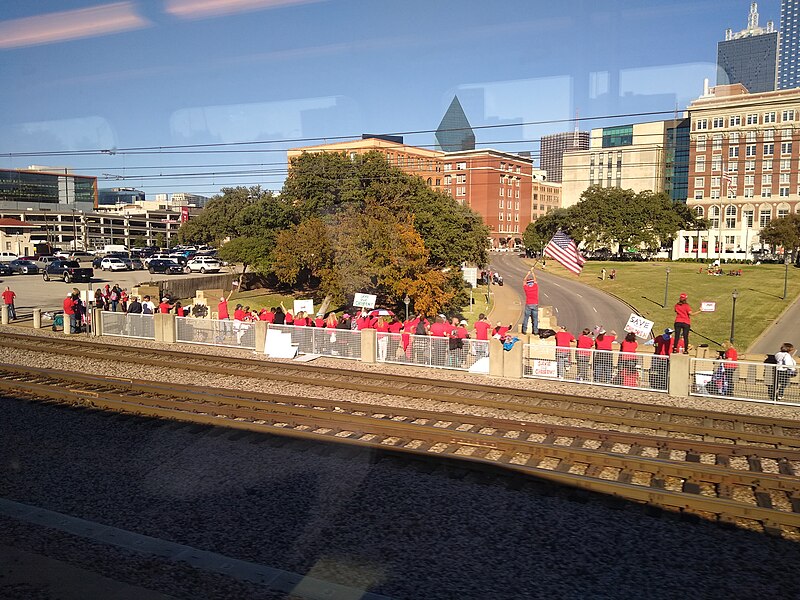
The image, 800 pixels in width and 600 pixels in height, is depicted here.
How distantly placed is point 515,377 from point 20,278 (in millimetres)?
51498

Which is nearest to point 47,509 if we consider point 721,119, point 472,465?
point 472,465

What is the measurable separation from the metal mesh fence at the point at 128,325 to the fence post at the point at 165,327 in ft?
1.17

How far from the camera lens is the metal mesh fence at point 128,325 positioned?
24.9 meters

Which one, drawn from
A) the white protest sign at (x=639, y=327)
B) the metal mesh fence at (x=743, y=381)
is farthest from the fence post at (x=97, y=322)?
the metal mesh fence at (x=743, y=381)

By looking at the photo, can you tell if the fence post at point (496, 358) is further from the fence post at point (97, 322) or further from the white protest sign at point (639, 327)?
the fence post at point (97, 322)

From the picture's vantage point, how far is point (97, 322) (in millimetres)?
26281

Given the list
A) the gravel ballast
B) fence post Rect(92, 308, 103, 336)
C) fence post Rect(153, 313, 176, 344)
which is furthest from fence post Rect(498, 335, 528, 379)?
fence post Rect(92, 308, 103, 336)

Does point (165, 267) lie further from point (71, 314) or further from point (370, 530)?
point (370, 530)

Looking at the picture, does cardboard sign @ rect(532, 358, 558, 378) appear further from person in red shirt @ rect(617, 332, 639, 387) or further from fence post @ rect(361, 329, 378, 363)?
fence post @ rect(361, 329, 378, 363)

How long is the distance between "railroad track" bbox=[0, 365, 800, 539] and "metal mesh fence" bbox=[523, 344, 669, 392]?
468 centimetres

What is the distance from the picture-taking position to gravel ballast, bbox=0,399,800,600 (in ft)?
22.9

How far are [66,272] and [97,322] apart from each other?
28738 millimetres

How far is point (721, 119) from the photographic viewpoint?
9725cm

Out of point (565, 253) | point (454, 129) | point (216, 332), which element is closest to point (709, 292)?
point (454, 129)
